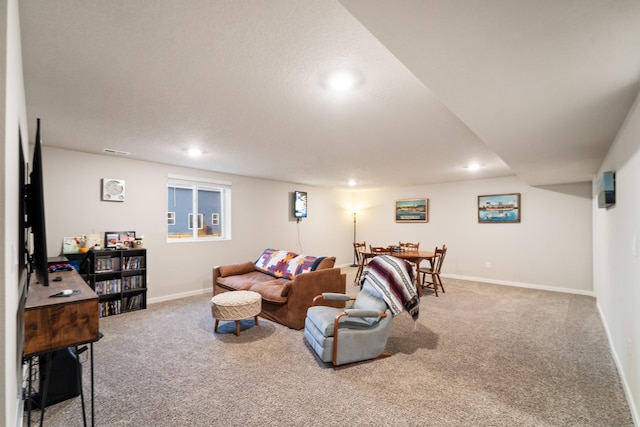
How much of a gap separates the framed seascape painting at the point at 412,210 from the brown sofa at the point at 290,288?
405 cm

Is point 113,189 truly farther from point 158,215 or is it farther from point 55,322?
point 55,322

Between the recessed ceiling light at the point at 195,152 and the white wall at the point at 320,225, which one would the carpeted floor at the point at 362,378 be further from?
the recessed ceiling light at the point at 195,152

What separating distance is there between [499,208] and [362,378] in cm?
540

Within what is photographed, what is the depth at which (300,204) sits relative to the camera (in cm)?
729

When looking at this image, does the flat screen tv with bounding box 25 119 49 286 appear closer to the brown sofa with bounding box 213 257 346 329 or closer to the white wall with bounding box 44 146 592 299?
the brown sofa with bounding box 213 257 346 329

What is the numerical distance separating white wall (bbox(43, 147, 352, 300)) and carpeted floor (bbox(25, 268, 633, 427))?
1.32 m

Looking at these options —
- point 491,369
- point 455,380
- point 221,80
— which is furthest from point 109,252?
point 491,369

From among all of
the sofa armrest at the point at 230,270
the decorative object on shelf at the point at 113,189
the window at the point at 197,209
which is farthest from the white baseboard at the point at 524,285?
the decorative object on shelf at the point at 113,189

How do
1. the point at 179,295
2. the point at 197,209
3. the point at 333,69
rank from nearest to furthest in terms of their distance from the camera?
1. the point at 333,69
2. the point at 179,295
3. the point at 197,209

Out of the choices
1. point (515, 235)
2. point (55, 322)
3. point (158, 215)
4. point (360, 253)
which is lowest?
point (360, 253)

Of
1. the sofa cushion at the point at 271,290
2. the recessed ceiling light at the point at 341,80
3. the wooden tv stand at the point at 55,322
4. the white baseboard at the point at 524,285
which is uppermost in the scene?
the recessed ceiling light at the point at 341,80

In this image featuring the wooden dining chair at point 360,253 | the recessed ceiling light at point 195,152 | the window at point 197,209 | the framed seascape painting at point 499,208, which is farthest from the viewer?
the wooden dining chair at point 360,253

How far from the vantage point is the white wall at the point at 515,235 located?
551 centimetres

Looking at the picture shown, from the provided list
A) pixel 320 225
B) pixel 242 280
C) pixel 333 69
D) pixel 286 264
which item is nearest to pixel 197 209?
pixel 242 280
